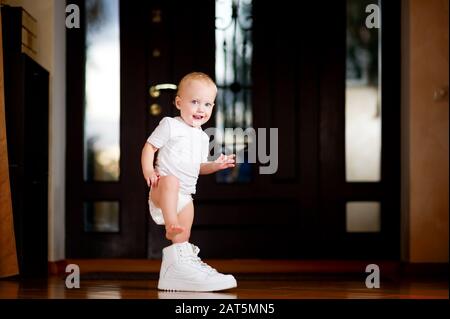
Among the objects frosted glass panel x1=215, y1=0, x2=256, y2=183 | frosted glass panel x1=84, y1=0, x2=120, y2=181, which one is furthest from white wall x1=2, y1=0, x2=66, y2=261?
frosted glass panel x1=215, y1=0, x2=256, y2=183

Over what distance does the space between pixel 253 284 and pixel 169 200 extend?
98cm

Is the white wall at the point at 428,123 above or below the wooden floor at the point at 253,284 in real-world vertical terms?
above

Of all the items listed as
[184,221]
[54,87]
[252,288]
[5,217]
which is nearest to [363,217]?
[252,288]

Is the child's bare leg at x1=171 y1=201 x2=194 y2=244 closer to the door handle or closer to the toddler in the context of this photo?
the toddler

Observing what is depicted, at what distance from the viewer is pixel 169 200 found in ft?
8.79

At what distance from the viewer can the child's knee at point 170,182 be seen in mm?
2676

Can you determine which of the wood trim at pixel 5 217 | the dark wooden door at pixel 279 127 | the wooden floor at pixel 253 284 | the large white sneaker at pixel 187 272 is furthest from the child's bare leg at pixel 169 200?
the dark wooden door at pixel 279 127

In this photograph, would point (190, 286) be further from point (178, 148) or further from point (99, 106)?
point (99, 106)

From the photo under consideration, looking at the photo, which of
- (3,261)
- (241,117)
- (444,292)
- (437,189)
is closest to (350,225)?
(437,189)

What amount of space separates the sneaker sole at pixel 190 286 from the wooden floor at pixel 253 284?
0.02m

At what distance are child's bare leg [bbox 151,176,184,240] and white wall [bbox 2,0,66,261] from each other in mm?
1696

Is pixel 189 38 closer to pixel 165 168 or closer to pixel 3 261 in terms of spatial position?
pixel 3 261

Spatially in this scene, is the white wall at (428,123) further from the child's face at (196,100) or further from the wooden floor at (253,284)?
the child's face at (196,100)

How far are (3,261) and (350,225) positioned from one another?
1.85 m
